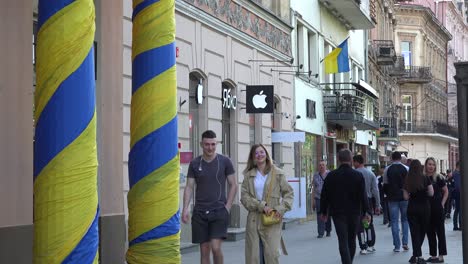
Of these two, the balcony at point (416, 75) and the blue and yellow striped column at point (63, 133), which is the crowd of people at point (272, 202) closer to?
the blue and yellow striped column at point (63, 133)

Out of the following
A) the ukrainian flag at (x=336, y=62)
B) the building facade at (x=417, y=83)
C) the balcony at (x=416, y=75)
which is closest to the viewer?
the ukrainian flag at (x=336, y=62)

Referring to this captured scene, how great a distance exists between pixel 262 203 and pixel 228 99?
10.1m

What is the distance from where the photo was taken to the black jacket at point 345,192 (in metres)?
11.9

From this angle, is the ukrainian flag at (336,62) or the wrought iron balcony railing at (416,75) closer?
the ukrainian flag at (336,62)

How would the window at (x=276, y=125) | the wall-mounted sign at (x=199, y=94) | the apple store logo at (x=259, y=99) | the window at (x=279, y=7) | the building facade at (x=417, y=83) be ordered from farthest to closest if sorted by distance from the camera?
the building facade at (x=417, y=83) → the window at (x=279, y=7) → the window at (x=276, y=125) → the apple store logo at (x=259, y=99) → the wall-mounted sign at (x=199, y=94)

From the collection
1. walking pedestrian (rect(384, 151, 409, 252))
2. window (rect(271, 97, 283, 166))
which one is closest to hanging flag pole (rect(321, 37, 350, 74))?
window (rect(271, 97, 283, 166))

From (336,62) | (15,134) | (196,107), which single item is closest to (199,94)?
(196,107)

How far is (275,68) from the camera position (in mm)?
24734

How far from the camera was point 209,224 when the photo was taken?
10.4 m

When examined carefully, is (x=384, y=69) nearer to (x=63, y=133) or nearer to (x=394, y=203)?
(x=394, y=203)

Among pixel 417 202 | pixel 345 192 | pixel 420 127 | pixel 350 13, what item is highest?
pixel 350 13

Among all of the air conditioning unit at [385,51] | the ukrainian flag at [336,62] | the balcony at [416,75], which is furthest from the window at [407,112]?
the ukrainian flag at [336,62]

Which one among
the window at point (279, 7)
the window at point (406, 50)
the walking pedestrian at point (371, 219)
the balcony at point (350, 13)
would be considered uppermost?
the window at point (406, 50)

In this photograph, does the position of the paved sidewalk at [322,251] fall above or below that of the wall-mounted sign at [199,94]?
below
